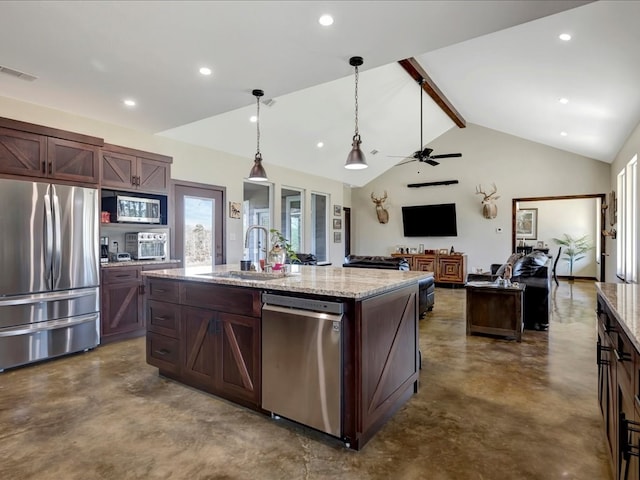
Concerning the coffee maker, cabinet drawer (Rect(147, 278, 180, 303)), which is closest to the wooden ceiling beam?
cabinet drawer (Rect(147, 278, 180, 303))

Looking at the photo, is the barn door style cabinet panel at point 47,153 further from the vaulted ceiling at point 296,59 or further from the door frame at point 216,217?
the door frame at point 216,217

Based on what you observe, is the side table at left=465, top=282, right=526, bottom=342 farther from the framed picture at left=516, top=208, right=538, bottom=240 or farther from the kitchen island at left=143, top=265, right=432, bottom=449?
the framed picture at left=516, top=208, right=538, bottom=240

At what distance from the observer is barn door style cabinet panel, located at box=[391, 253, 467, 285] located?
8852 mm

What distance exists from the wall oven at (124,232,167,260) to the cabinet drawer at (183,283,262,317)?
215cm

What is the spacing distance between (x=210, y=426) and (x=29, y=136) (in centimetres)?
330

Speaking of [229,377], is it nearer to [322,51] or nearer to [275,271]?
[275,271]

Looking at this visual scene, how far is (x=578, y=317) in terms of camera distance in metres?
5.51

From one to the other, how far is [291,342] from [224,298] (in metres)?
0.67

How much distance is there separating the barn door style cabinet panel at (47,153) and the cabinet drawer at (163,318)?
1.83 meters

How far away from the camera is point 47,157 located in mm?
3623

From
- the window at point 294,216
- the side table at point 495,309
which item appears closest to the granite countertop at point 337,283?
the side table at point 495,309

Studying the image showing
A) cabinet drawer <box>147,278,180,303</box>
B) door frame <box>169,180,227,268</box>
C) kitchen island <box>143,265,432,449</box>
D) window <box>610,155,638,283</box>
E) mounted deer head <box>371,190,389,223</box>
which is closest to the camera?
kitchen island <box>143,265,432,449</box>

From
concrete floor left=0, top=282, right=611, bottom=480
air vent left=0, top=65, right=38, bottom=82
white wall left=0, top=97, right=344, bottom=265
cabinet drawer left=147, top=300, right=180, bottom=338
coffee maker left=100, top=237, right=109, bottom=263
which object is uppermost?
air vent left=0, top=65, right=38, bottom=82

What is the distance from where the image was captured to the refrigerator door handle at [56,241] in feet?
11.9
